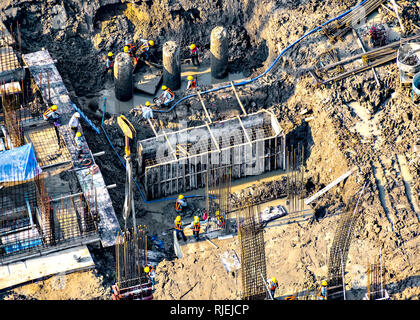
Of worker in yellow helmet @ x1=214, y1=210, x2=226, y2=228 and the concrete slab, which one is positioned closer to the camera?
worker in yellow helmet @ x1=214, y1=210, x2=226, y2=228

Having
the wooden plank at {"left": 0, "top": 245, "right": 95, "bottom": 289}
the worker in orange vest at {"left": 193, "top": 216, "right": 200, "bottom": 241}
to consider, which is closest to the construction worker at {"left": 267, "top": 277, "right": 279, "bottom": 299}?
the worker in orange vest at {"left": 193, "top": 216, "right": 200, "bottom": 241}

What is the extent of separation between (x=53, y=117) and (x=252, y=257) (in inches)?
352

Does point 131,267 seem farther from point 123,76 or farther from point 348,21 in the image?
point 348,21

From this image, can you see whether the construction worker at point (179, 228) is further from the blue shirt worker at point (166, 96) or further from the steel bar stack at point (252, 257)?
the blue shirt worker at point (166, 96)

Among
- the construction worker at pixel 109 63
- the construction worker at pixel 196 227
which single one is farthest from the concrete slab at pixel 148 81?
the construction worker at pixel 196 227

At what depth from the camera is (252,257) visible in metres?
30.4

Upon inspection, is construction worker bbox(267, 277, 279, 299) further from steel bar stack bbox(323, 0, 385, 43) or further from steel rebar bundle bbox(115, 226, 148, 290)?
steel bar stack bbox(323, 0, 385, 43)

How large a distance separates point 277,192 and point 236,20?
26.4ft

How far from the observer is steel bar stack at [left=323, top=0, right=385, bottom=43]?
35.7 meters

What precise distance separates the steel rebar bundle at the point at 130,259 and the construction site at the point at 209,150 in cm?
6

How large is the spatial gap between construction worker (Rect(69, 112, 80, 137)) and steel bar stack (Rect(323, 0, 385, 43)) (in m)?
9.31

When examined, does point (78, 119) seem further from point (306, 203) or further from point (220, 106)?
point (306, 203)

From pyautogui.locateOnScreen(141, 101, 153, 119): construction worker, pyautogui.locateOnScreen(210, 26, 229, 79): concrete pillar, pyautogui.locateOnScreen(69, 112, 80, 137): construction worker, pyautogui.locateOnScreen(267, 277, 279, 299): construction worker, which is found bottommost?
pyautogui.locateOnScreen(267, 277, 279, 299): construction worker

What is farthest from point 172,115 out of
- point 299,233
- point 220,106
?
point 299,233
